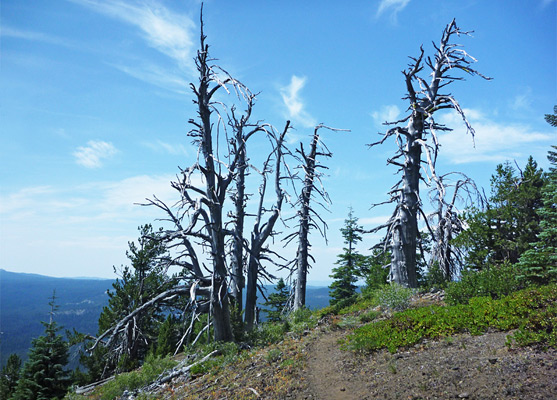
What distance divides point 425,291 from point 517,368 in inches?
321

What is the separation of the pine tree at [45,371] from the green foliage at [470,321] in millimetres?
18731

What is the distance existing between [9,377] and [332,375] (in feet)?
82.4

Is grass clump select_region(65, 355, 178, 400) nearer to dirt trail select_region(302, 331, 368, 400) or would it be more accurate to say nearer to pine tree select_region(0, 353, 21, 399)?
dirt trail select_region(302, 331, 368, 400)

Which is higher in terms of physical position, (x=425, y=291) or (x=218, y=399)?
(x=425, y=291)

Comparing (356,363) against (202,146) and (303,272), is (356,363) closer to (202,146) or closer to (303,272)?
(202,146)

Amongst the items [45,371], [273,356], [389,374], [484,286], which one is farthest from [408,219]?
[45,371]

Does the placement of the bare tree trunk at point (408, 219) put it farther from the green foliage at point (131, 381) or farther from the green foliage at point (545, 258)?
the green foliage at point (131, 381)

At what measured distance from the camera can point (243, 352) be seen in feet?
33.0

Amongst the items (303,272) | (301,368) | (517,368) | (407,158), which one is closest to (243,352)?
(301,368)

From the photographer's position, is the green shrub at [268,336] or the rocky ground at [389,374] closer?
the rocky ground at [389,374]

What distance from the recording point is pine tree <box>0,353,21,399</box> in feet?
70.2

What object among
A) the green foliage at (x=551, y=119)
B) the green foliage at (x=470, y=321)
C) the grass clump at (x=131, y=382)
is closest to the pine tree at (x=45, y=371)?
the grass clump at (x=131, y=382)

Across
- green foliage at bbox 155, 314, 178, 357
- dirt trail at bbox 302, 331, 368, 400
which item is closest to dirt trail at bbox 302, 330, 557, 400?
dirt trail at bbox 302, 331, 368, 400

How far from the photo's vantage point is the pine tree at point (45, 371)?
1881 cm
